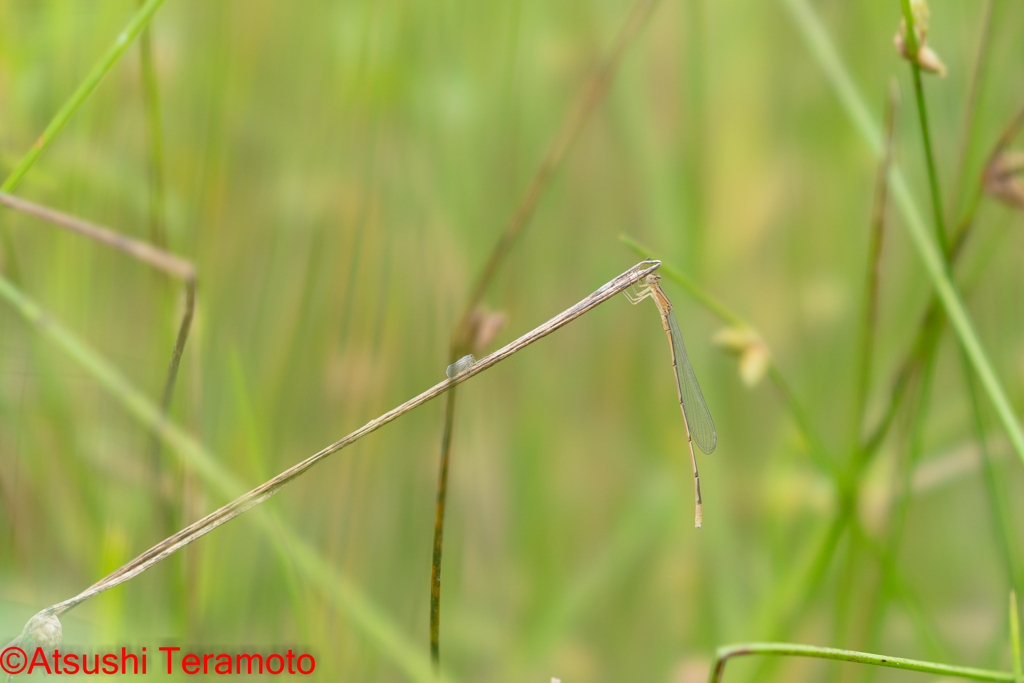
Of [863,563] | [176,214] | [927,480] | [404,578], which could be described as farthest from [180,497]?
[927,480]

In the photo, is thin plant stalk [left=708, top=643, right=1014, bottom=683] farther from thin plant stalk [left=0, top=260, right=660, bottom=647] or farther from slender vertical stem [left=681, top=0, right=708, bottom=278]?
slender vertical stem [left=681, top=0, right=708, bottom=278]

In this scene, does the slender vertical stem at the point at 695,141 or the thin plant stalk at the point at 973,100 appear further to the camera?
the slender vertical stem at the point at 695,141

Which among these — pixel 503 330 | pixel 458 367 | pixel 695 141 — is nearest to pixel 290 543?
pixel 458 367

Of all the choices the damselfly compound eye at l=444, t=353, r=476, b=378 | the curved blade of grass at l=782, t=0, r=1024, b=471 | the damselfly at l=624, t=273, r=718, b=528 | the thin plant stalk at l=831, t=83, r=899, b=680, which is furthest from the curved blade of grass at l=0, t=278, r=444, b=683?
the curved blade of grass at l=782, t=0, r=1024, b=471

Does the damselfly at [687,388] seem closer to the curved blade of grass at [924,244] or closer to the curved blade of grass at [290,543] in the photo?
the curved blade of grass at [924,244]

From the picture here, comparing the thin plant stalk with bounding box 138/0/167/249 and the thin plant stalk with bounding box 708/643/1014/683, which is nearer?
the thin plant stalk with bounding box 708/643/1014/683

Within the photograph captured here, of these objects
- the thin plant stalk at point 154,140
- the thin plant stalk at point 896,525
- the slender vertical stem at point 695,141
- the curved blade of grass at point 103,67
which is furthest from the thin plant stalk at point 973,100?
the thin plant stalk at point 154,140
